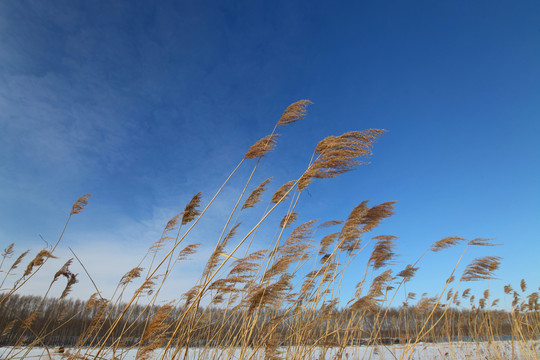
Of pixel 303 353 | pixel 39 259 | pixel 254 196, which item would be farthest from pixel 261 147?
pixel 39 259

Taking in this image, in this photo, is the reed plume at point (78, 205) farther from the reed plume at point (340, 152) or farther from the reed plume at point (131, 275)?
the reed plume at point (340, 152)

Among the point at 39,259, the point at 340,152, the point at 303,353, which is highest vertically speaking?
the point at 340,152

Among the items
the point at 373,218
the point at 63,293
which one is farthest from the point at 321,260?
the point at 63,293

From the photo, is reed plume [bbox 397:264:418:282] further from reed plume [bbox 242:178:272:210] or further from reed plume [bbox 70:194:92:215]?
reed plume [bbox 70:194:92:215]

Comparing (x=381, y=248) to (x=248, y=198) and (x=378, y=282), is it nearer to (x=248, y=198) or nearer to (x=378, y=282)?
(x=378, y=282)

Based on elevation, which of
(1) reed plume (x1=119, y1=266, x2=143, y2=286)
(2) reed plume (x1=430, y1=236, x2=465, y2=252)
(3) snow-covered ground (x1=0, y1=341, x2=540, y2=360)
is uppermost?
(2) reed plume (x1=430, y1=236, x2=465, y2=252)

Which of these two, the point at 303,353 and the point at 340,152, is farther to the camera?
the point at 303,353

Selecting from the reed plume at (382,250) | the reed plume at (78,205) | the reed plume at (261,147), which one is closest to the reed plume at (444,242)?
the reed plume at (382,250)

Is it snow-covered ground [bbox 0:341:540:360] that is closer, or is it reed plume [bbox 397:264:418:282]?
snow-covered ground [bbox 0:341:540:360]

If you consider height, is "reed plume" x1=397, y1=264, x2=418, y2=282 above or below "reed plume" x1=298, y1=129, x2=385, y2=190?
below

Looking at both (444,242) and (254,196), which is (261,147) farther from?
(444,242)

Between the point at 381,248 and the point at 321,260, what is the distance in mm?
1130

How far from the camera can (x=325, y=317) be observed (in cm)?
407

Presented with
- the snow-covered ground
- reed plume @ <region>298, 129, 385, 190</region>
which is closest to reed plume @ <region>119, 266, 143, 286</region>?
the snow-covered ground
